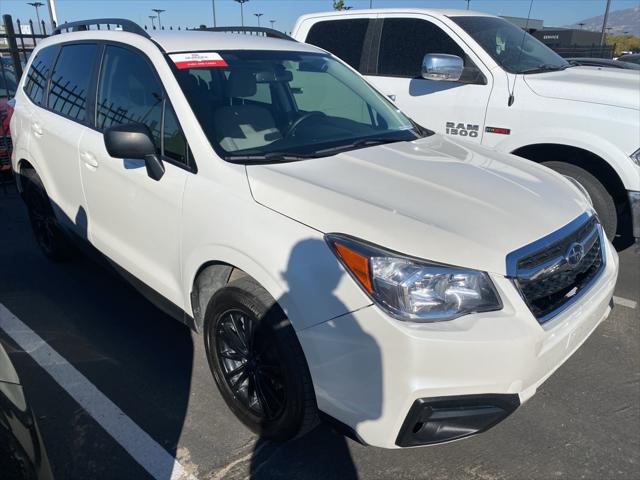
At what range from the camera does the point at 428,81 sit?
502 cm

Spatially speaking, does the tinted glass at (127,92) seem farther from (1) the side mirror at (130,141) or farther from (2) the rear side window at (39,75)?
(2) the rear side window at (39,75)

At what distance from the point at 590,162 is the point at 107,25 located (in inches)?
152

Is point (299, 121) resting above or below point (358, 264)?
above

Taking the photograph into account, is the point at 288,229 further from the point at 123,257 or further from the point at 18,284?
the point at 18,284

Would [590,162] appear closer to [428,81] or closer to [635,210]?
[635,210]

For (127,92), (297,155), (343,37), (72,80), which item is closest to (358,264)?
(297,155)

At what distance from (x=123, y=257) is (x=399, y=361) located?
2.03m

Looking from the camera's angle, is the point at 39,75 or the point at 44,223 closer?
the point at 39,75

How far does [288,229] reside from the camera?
2102mm

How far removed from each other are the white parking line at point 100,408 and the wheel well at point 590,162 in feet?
12.1

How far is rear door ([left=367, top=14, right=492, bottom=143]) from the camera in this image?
472 centimetres

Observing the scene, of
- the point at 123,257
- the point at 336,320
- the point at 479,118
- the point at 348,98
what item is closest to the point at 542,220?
the point at 336,320

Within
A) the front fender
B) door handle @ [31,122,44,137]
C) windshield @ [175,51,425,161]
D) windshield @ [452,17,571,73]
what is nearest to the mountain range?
windshield @ [452,17,571,73]

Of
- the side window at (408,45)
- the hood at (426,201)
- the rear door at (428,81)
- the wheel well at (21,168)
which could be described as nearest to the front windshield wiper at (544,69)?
the rear door at (428,81)
